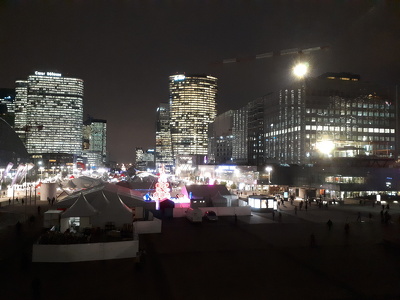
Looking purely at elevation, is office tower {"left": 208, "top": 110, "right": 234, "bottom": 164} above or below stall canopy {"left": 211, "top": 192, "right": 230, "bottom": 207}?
above

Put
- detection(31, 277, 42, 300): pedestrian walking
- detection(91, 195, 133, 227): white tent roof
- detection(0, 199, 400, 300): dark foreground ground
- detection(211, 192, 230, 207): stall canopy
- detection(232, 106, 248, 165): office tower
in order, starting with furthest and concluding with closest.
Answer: detection(232, 106, 248, 165): office tower, detection(211, 192, 230, 207): stall canopy, detection(91, 195, 133, 227): white tent roof, detection(0, 199, 400, 300): dark foreground ground, detection(31, 277, 42, 300): pedestrian walking

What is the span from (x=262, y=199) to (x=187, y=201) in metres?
8.20

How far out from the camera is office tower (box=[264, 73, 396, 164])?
7825 cm

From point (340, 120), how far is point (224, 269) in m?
73.2

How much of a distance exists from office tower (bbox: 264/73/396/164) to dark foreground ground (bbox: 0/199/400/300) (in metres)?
57.2

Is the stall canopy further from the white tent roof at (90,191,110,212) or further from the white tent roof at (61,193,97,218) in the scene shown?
the white tent roof at (61,193,97,218)

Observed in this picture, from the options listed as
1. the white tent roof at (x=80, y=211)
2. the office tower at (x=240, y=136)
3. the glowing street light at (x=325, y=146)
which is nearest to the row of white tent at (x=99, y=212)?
the white tent roof at (x=80, y=211)

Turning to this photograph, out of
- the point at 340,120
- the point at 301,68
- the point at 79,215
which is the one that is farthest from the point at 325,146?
the point at 79,215

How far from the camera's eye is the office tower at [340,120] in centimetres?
7825

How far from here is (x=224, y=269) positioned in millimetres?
14641

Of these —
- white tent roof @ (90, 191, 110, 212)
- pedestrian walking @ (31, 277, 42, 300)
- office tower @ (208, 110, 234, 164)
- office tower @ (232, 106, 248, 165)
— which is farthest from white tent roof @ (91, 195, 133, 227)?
office tower @ (208, 110, 234, 164)

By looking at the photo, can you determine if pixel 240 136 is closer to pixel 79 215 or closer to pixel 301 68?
pixel 301 68

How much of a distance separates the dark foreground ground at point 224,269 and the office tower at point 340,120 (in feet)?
188

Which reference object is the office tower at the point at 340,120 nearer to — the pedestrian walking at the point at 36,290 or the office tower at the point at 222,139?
the office tower at the point at 222,139
